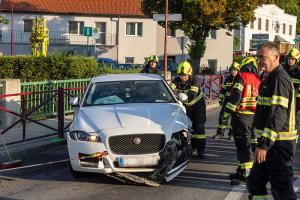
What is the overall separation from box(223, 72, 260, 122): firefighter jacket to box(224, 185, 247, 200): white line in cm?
106

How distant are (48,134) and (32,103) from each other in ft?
5.14

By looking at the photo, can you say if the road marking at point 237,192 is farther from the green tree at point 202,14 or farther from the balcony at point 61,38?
the balcony at point 61,38

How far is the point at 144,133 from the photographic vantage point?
24.9ft

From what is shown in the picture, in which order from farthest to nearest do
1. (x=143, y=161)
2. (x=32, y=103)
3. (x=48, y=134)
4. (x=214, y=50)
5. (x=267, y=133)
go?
(x=214, y=50)
(x=32, y=103)
(x=48, y=134)
(x=143, y=161)
(x=267, y=133)

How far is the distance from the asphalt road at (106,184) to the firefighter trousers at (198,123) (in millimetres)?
309

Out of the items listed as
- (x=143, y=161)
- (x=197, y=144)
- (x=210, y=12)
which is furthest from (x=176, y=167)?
(x=210, y=12)

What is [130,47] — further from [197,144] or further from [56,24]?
[197,144]

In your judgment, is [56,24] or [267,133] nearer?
[267,133]

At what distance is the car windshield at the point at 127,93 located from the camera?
904cm

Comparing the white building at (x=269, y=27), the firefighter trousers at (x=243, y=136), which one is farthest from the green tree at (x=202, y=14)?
the firefighter trousers at (x=243, y=136)

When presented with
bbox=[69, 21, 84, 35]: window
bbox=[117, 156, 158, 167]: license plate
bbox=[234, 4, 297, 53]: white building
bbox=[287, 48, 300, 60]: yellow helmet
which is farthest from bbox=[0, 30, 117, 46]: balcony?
bbox=[117, 156, 158, 167]: license plate

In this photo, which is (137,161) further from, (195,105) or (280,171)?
(195,105)

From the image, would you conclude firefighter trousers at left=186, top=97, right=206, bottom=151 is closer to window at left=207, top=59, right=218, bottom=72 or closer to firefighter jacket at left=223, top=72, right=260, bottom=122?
firefighter jacket at left=223, top=72, right=260, bottom=122

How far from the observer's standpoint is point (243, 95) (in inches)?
313
